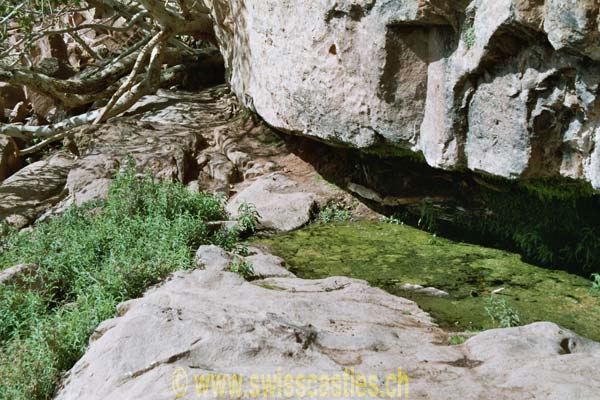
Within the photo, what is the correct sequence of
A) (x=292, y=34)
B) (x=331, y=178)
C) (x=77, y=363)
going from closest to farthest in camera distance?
(x=77, y=363), (x=292, y=34), (x=331, y=178)

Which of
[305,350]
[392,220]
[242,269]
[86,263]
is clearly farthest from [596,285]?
[86,263]

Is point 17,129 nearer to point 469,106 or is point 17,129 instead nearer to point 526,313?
point 469,106

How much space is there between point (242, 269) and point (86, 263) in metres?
1.30

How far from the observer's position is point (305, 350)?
13.3ft

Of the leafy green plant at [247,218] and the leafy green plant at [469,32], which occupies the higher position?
the leafy green plant at [469,32]

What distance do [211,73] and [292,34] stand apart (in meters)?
4.68

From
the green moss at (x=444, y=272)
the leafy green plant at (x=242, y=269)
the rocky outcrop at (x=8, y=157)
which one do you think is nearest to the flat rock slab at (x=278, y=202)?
the green moss at (x=444, y=272)

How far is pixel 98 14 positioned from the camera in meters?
13.9

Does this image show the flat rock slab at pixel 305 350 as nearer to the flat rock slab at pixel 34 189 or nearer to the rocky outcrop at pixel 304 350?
the rocky outcrop at pixel 304 350

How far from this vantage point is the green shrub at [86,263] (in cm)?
474

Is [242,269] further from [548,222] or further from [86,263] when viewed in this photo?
[548,222]

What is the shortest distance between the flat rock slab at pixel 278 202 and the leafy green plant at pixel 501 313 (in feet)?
7.98

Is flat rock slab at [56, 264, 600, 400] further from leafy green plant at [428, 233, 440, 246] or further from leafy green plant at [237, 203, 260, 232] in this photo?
leafy green plant at [237, 203, 260, 232]

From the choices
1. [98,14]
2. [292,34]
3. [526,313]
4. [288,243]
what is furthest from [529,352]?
[98,14]
